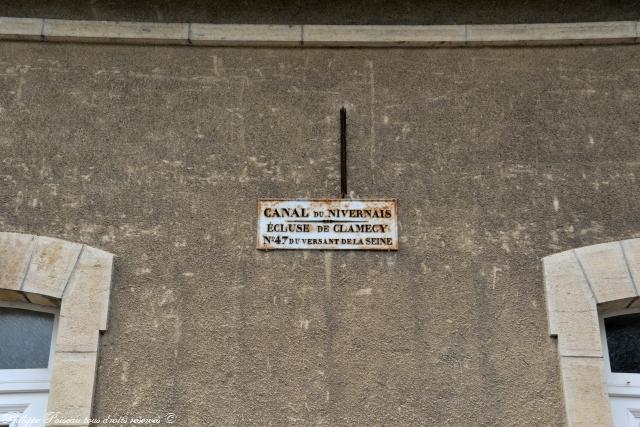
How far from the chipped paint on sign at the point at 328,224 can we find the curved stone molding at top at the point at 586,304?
80 cm

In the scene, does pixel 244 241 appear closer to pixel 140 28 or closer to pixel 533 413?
pixel 140 28

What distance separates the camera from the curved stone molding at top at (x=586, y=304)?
10.7ft

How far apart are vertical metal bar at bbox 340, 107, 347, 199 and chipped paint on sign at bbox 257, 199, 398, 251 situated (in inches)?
2.7

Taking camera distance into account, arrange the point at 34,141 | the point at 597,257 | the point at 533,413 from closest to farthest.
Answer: the point at 533,413 < the point at 597,257 < the point at 34,141

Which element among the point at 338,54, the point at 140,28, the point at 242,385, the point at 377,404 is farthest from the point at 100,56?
the point at 377,404

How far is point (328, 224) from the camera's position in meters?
3.63

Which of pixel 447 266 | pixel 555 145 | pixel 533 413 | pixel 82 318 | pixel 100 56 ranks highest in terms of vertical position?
pixel 100 56

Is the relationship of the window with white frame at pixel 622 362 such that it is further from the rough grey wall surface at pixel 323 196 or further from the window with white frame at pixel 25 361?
the window with white frame at pixel 25 361

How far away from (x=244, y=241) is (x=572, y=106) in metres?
1.86

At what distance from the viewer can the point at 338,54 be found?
13.1 feet

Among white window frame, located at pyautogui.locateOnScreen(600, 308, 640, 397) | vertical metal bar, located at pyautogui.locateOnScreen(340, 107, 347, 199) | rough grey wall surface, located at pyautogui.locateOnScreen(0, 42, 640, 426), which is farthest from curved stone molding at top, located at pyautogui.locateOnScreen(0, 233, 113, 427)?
white window frame, located at pyautogui.locateOnScreen(600, 308, 640, 397)

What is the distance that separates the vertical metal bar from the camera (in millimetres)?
3695

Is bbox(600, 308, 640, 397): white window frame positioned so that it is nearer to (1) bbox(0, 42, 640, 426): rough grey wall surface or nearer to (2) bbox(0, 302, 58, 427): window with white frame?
(1) bbox(0, 42, 640, 426): rough grey wall surface

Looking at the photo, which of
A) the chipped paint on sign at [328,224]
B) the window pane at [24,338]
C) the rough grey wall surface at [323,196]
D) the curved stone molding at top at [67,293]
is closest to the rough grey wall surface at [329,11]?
the rough grey wall surface at [323,196]
